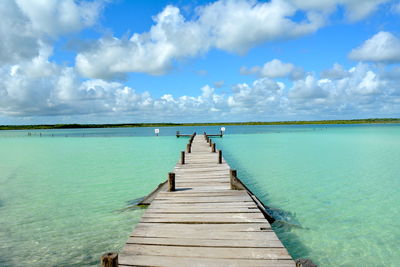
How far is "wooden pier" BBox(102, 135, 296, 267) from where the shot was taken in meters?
4.18

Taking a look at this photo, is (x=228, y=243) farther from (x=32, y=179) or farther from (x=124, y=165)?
(x=124, y=165)

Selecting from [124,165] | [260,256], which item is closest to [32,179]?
[124,165]

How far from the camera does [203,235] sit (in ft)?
16.5

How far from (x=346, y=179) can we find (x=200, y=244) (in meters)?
12.9

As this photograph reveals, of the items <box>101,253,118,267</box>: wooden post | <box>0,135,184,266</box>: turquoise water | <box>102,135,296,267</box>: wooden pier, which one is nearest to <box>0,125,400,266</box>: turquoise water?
<box>0,135,184,266</box>: turquoise water

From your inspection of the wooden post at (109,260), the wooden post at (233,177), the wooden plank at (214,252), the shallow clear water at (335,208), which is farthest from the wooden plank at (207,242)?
the wooden post at (233,177)

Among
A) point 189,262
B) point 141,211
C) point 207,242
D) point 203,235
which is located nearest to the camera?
point 189,262

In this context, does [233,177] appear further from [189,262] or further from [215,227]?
[189,262]

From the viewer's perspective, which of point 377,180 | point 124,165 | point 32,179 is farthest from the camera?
point 124,165

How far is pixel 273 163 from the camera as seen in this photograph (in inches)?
806

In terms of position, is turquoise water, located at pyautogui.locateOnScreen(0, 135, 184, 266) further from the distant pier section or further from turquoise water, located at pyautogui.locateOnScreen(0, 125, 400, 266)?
the distant pier section

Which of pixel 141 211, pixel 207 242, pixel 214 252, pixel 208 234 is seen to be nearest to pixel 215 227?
pixel 208 234

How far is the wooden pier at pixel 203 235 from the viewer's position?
4.18 metres

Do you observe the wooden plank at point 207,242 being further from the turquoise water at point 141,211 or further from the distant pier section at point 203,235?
the turquoise water at point 141,211
